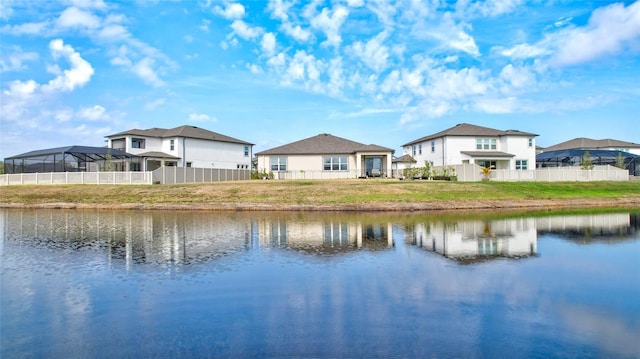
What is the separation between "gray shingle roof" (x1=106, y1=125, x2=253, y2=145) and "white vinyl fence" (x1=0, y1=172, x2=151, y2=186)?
10.1m

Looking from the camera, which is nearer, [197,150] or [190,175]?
[190,175]

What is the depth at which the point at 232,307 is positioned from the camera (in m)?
9.27

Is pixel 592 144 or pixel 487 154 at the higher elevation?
pixel 592 144

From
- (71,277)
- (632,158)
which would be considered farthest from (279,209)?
(632,158)

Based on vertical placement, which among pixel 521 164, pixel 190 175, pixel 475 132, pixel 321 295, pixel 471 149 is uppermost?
pixel 475 132

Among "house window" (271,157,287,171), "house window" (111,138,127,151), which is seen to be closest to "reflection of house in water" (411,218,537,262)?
"house window" (271,157,287,171)

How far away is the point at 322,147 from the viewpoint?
54.0 m

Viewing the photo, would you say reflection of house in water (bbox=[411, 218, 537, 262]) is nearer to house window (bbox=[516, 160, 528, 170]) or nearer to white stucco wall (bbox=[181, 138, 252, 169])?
house window (bbox=[516, 160, 528, 170])

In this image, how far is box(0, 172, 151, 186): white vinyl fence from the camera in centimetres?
4653

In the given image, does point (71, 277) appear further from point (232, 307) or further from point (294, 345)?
point (294, 345)

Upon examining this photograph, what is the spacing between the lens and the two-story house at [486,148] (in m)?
53.1

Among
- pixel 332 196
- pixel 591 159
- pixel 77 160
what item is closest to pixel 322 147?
pixel 332 196

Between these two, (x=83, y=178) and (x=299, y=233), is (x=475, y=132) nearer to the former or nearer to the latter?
(x=299, y=233)

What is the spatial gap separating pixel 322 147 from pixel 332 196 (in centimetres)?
1863
